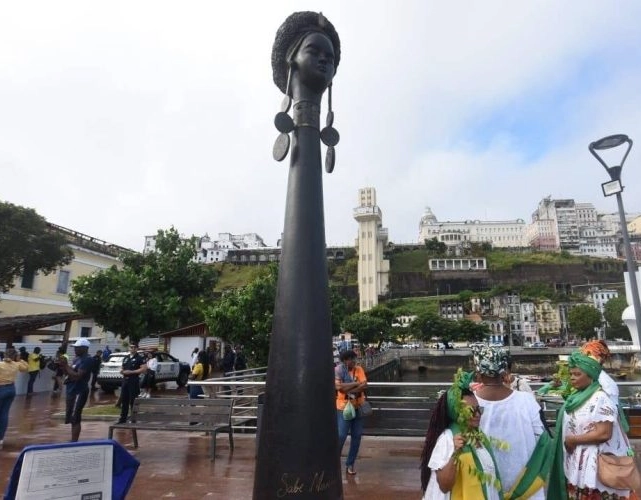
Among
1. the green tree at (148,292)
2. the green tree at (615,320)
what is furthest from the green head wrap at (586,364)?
the green tree at (615,320)

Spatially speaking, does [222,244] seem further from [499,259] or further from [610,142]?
[610,142]

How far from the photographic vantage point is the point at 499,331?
70.7 meters

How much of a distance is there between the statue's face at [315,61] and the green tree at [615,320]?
6867 centimetres

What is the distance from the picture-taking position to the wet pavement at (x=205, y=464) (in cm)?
Result: 454

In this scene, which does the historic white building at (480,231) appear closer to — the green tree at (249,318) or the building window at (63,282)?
the building window at (63,282)

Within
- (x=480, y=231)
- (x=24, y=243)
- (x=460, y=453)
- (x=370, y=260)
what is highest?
(x=480, y=231)

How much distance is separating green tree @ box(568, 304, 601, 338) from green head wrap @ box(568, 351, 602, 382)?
6569cm

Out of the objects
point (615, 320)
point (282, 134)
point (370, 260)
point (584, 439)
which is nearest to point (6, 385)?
point (282, 134)

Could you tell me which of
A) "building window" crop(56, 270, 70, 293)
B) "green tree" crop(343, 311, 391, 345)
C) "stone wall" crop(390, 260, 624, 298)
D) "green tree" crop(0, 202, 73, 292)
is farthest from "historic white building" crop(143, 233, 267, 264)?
"green tree" crop(0, 202, 73, 292)

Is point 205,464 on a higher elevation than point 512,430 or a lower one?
lower

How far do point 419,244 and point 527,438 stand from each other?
108m

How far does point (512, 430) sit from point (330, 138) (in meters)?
2.70

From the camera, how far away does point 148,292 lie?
13.2 m

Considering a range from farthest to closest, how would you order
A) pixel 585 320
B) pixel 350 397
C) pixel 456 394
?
pixel 585 320
pixel 350 397
pixel 456 394
